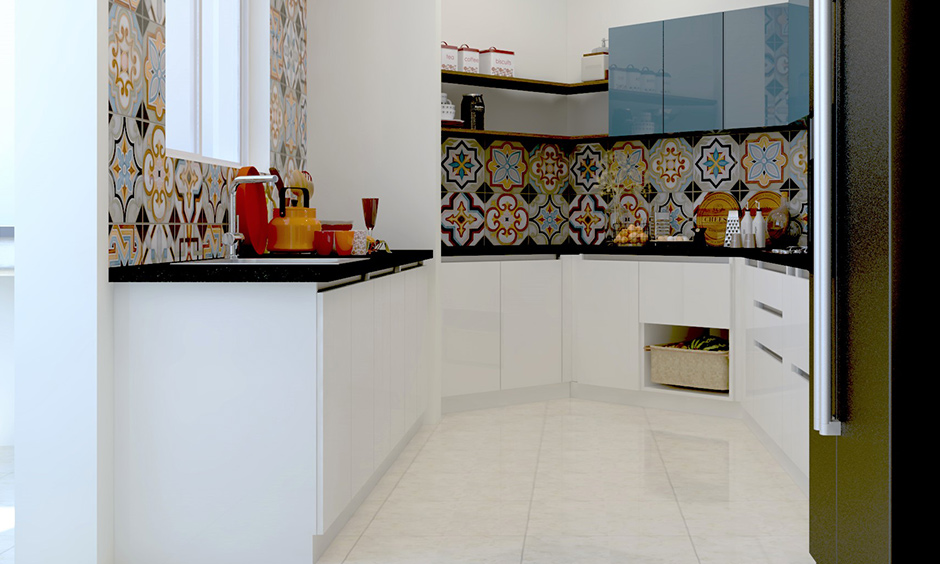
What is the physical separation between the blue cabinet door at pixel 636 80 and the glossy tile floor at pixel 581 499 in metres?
1.68

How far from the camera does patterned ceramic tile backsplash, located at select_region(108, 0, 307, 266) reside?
258 centimetres

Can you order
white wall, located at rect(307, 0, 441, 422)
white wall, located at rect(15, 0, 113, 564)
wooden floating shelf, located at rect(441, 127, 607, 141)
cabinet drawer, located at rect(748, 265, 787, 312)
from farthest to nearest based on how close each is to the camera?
wooden floating shelf, located at rect(441, 127, 607, 141) < white wall, located at rect(307, 0, 441, 422) < cabinet drawer, located at rect(748, 265, 787, 312) < white wall, located at rect(15, 0, 113, 564)

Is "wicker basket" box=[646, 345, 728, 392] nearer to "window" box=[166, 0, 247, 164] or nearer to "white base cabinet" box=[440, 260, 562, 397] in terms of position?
"white base cabinet" box=[440, 260, 562, 397]

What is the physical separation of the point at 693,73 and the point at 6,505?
3817 millimetres

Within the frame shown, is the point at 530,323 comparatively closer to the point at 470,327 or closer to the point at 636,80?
the point at 470,327

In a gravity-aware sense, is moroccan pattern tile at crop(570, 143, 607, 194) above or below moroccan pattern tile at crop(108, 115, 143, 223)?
above

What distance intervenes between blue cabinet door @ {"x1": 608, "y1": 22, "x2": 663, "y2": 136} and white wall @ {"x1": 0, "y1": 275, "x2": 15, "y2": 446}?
10.4ft

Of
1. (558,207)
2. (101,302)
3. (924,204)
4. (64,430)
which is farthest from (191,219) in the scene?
(558,207)

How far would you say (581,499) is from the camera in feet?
10.5

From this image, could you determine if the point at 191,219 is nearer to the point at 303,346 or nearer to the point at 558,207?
the point at 303,346

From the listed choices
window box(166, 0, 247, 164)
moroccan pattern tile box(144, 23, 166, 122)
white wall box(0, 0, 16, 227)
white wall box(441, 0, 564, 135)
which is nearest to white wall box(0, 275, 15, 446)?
white wall box(0, 0, 16, 227)

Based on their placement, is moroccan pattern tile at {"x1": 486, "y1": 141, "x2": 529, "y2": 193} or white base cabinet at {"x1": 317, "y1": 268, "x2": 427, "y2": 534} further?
moroccan pattern tile at {"x1": 486, "y1": 141, "x2": 529, "y2": 193}

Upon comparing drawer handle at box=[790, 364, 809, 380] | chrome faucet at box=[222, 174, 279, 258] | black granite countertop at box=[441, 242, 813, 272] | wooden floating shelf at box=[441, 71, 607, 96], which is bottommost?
drawer handle at box=[790, 364, 809, 380]

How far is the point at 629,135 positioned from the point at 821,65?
3.16 m
